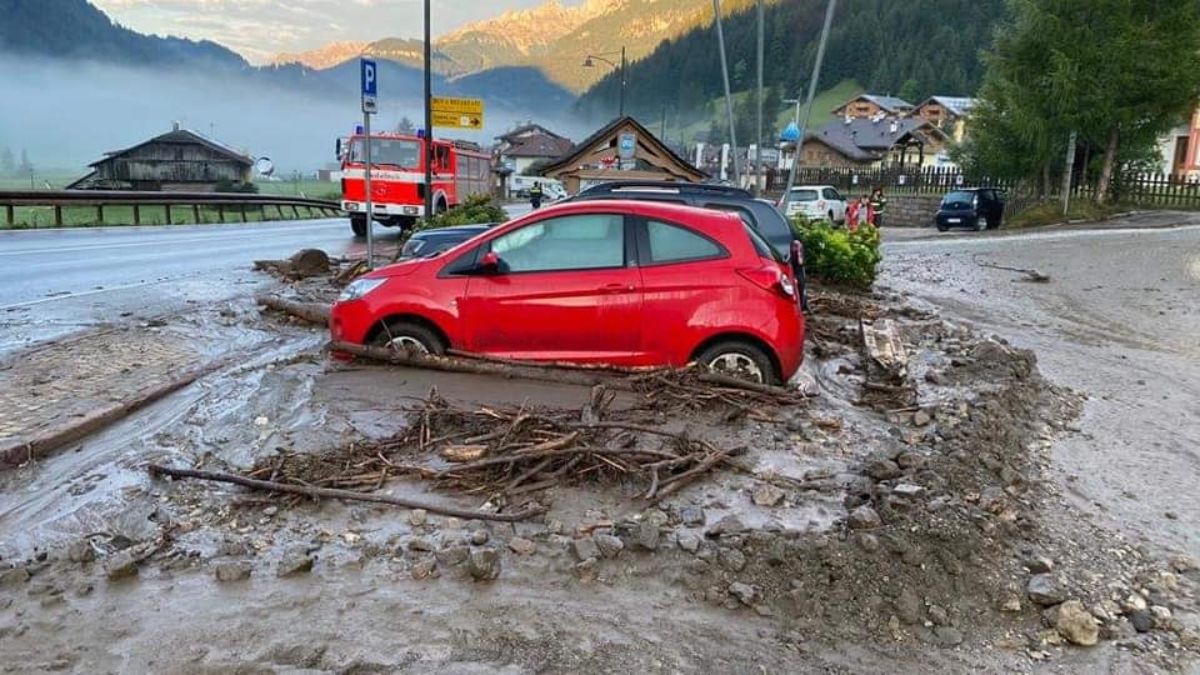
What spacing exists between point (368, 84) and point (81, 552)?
→ 9186 mm

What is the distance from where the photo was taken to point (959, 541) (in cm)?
434

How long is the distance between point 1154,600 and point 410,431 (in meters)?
4.24

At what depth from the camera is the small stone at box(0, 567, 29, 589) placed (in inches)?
155

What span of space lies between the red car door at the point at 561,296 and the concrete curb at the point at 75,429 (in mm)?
2468

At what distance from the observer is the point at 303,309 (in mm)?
10445

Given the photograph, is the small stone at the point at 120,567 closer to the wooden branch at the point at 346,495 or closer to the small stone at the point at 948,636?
the wooden branch at the point at 346,495

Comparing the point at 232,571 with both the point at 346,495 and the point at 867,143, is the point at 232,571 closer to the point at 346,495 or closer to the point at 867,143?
the point at 346,495

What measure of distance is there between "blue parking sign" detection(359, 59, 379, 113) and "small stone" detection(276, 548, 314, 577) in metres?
8.86

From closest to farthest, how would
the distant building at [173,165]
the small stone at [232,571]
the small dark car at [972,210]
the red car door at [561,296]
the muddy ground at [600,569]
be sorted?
1. the muddy ground at [600,569]
2. the small stone at [232,571]
3. the red car door at [561,296]
4. the small dark car at [972,210]
5. the distant building at [173,165]

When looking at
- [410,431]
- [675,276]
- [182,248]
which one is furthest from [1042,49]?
[410,431]

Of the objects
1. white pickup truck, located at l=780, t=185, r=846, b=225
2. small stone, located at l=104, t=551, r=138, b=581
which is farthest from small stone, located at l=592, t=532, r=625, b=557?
white pickup truck, located at l=780, t=185, r=846, b=225

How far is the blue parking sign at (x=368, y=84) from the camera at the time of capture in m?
11.9

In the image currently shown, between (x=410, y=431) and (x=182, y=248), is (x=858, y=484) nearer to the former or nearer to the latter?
(x=410, y=431)

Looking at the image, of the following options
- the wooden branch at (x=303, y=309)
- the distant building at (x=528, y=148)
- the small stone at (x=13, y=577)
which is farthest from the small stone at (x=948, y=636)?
the distant building at (x=528, y=148)
